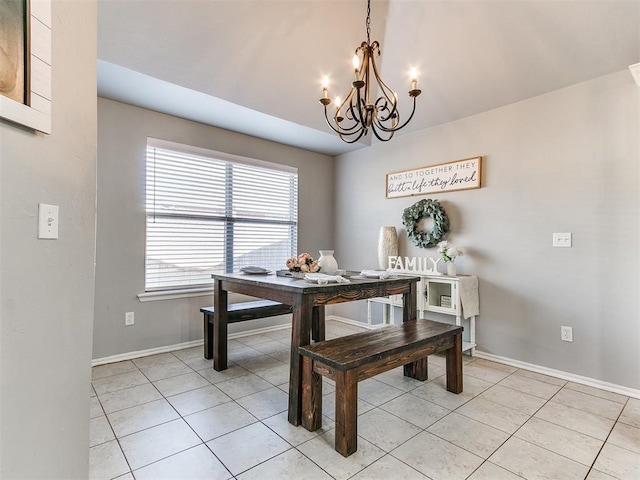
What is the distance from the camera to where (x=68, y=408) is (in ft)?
3.65

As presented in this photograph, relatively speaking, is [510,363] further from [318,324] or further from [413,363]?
[318,324]

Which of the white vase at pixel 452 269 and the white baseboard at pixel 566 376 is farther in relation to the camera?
the white vase at pixel 452 269

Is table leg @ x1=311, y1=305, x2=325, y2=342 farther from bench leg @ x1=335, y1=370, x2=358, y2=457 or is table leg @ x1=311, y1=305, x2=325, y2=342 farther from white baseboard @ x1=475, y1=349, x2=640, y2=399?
white baseboard @ x1=475, y1=349, x2=640, y2=399

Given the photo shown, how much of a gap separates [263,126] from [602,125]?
2990mm

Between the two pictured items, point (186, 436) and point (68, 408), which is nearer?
point (68, 408)

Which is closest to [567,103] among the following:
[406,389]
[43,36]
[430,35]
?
[430,35]

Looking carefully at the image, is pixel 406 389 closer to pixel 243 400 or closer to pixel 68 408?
pixel 243 400

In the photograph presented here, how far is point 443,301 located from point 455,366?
1011 mm

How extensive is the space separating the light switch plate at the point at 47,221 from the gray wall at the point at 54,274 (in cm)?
2

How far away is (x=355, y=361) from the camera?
1.70 metres

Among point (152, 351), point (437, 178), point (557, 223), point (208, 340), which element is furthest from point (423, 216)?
point (152, 351)

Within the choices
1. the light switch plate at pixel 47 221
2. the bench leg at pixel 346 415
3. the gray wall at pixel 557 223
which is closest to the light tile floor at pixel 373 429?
the bench leg at pixel 346 415

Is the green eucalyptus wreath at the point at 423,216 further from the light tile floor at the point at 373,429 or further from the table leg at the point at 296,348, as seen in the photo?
the table leg at the point at 296,348

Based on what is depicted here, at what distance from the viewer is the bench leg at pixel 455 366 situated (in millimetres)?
2354
